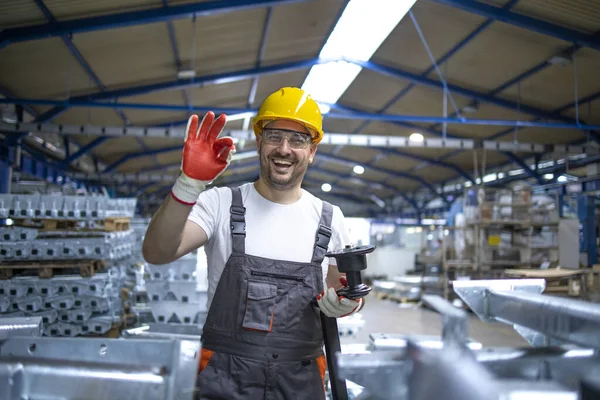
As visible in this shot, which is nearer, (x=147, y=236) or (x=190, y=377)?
(x=190, y=377)

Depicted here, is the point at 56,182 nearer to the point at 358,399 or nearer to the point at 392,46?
the point at 392,46

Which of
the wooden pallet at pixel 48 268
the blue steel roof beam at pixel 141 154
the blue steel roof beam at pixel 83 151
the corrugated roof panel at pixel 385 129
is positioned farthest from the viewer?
the blue steel roof beam at pixel 141 154

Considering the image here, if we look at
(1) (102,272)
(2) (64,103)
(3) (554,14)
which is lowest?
(1) (102,272)

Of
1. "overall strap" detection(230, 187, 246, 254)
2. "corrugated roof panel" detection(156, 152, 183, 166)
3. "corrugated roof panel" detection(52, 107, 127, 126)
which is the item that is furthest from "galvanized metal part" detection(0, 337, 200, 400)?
"corrugated roof panel" detection(156, 152, 183, 166)

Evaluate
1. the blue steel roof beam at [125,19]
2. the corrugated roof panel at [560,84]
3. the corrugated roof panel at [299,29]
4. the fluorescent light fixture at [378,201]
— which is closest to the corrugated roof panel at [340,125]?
the corrugated roof panel at [299,29]

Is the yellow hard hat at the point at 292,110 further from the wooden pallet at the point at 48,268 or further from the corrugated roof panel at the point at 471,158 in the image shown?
the corrugated roof panel at the point at 471,158

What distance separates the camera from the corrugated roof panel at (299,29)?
313 inches

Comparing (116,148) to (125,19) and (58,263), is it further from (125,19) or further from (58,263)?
(58,263)

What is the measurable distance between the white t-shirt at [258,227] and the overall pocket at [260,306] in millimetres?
165

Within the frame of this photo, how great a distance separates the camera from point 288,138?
8.09 feet

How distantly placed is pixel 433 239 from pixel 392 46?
9663 mm

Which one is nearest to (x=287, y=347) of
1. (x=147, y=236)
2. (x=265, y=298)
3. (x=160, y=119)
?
(x=265, y=298)

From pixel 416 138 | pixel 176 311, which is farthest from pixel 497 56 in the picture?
pixel 176 311

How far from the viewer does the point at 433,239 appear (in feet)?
57.4
